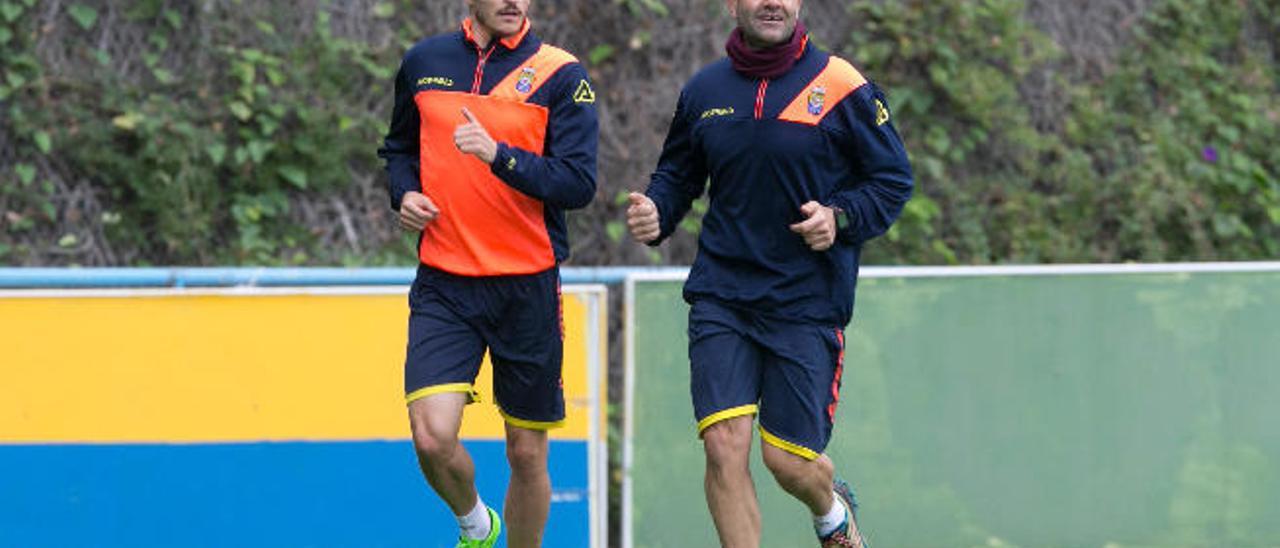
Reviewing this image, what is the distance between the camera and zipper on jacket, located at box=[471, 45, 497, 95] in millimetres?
5883

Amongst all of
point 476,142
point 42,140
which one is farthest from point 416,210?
point 42,140

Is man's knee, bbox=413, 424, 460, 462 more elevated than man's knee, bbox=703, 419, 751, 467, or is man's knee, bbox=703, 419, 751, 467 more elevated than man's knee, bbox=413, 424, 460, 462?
man's knee, bbox=703, 419, 751, 467

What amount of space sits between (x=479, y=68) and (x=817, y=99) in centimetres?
100

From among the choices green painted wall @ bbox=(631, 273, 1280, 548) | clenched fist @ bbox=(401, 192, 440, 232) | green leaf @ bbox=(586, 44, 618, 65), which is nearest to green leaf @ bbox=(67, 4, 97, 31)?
green leaf @ bbox=(586, 44, 618, 65)

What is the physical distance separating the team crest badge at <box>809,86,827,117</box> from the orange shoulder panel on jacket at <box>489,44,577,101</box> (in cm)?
76

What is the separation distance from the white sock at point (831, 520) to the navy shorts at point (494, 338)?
89 cm

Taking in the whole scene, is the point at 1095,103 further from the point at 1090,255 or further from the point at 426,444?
the point at 426,444

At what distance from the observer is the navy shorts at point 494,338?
233 inches

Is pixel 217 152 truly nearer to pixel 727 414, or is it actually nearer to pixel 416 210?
pixel 416 210

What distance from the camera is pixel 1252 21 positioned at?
11305 mm

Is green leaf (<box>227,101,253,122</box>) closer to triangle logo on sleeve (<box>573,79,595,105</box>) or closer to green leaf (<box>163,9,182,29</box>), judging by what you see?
green leaf (<box>163,9,182,29</box>)

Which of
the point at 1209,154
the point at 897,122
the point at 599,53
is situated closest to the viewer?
the point at 599,53

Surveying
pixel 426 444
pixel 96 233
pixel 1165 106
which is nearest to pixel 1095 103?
pixel 1165 106

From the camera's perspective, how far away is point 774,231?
5762 millimetres
